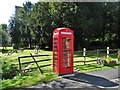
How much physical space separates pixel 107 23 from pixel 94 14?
10.7 ft

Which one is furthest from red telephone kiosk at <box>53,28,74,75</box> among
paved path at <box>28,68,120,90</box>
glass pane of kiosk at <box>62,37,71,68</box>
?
paved path at <box>28,68,120,90</box>

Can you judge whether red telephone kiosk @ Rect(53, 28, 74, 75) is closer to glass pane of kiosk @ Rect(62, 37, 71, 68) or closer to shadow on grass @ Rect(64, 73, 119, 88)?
glass pane of kiosk @ Rect(62, 37, 71, 68)

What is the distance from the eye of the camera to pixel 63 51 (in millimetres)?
10492

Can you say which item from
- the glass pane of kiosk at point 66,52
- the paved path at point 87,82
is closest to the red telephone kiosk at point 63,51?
the glass pane of kiosk at point 66,52

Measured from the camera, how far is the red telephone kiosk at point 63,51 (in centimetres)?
1035

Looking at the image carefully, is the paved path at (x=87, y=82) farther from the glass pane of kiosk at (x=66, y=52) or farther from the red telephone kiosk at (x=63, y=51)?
the glass pane of kiosk at (x=66, y=52)

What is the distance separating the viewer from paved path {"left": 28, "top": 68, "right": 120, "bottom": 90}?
8.21 m

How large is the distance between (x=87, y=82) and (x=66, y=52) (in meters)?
2.13

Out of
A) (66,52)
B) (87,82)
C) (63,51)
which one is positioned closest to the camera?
(87,82)

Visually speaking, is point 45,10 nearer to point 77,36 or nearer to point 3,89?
point 77,36

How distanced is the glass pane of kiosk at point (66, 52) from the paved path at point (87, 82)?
688 millimetres

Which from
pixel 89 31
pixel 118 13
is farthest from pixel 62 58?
pixel 118 13

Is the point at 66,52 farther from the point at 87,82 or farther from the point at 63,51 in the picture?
the point at 87,82

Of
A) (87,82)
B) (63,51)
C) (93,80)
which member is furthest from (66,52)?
(87,82)
